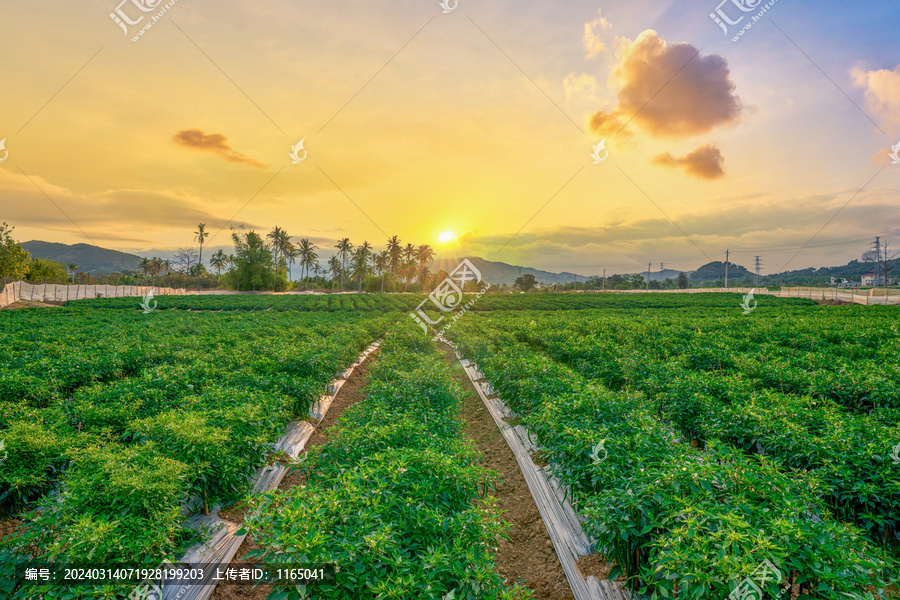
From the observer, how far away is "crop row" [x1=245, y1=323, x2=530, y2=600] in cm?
311

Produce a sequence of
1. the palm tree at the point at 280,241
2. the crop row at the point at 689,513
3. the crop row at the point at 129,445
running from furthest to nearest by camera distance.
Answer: the palm tree at the point at 280,241 < the crop row at the point at 129,445 < the crop row at the point at 689,513


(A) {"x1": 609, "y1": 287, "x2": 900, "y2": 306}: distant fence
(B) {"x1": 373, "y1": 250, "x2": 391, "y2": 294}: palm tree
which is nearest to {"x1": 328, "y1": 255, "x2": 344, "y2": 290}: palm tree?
(B) {"x1": 373, "y1": 250, "x2": 391, "y2": 294}: palm tree

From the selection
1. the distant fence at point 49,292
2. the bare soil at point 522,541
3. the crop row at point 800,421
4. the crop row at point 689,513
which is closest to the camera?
the crop row at point 689,513

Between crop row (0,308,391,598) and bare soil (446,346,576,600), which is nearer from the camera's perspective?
crop row (0,308,391,598)

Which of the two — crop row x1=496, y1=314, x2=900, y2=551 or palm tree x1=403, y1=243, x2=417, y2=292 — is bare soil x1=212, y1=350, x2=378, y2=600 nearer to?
crop row x1=496, y1=314, x2=900, y2=551

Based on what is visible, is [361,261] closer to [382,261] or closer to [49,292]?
[382,261]

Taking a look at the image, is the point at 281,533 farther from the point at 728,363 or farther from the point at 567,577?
the point at 728,363

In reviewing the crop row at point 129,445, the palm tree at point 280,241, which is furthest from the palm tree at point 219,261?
the crop row at point 129,445

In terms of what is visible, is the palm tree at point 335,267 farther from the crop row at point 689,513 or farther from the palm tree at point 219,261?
the crop row at point 689,513

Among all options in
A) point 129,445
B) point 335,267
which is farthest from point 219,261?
point 129,445

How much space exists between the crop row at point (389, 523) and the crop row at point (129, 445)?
1257 millimetres

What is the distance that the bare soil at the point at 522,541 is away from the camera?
494cm

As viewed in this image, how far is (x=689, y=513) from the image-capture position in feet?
11.2

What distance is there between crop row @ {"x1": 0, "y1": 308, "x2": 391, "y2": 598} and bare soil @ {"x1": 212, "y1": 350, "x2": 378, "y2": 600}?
0.43 meters
